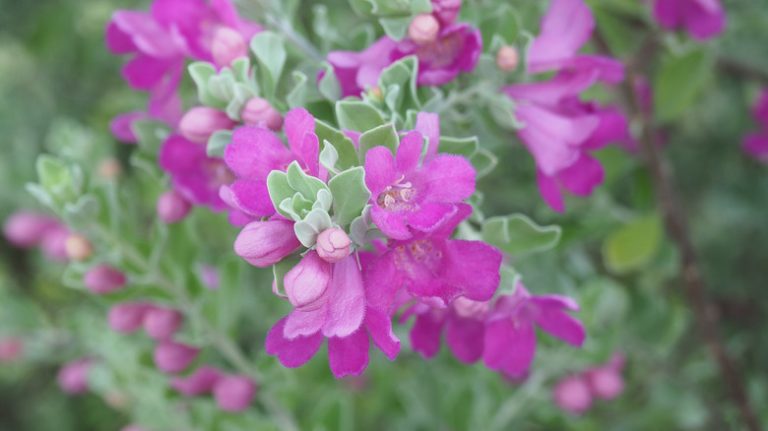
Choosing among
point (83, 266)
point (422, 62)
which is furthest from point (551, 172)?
point (83, 266)

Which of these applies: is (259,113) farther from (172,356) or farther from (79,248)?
(172,356)

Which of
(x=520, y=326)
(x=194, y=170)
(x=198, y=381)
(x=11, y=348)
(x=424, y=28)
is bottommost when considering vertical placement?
(x=11, y=348)

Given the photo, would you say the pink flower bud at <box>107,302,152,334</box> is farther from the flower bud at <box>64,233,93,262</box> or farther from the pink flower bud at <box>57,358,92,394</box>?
the pink flower bud at <box>57,358,92,394</box>

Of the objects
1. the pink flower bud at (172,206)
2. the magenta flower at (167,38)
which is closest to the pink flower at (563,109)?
the magenta flower at (167,38)

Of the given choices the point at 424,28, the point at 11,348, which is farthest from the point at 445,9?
the point at 11,348

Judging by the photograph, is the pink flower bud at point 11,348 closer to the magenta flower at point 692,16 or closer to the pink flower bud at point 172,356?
the pink flower bud at point 172,356

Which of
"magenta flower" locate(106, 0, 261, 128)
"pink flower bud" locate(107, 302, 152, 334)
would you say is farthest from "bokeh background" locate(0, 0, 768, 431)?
"magenta flower" locate(106, 0, 261, 128)

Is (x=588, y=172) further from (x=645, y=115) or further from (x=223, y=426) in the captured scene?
(x=223, y=426)
